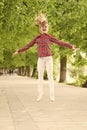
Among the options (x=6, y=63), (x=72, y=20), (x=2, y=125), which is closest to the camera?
(x=2, y=125)

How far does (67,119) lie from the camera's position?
8.23m

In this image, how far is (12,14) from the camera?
14.2 m

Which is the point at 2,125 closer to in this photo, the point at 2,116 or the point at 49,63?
the point at 2,116

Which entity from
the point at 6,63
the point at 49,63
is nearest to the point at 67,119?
the point at 49,63

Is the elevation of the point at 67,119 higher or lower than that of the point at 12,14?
lower

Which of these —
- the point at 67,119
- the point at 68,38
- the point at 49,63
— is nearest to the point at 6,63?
the point at 68,38

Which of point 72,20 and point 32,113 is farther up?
point 72,20

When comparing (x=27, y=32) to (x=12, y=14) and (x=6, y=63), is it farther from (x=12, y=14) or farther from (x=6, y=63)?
(x=6, y=63)

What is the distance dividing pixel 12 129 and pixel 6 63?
45559mm

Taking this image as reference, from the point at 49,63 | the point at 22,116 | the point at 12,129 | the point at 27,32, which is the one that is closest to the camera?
the point at 12,129

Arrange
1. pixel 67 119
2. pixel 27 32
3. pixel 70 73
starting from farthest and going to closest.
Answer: pixel 70 73, pixel 27 32, pixel 67 119

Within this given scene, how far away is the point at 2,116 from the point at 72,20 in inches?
432

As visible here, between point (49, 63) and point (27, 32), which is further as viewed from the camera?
point (27, 32)

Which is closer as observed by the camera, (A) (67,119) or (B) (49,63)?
(A) (67,119)
